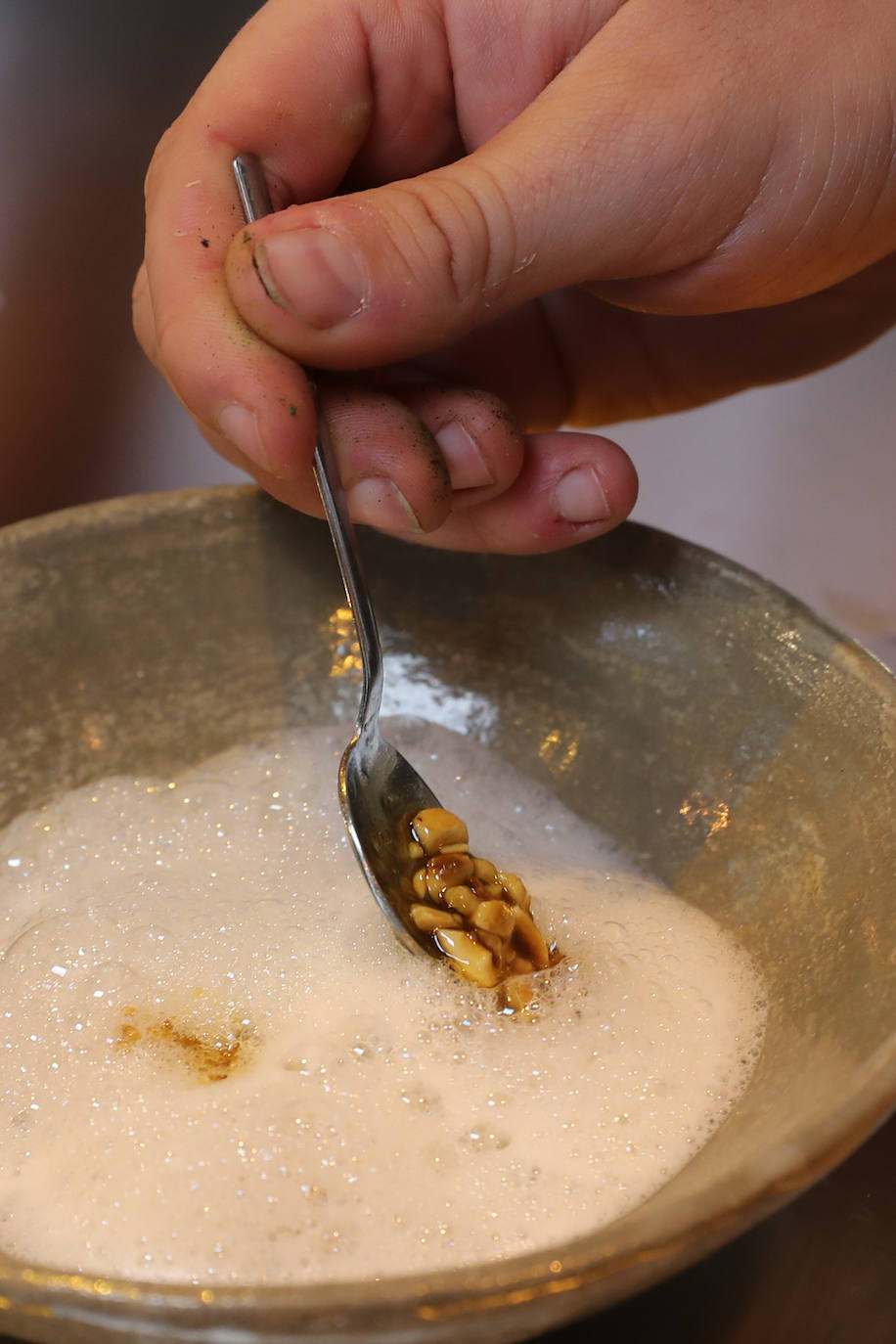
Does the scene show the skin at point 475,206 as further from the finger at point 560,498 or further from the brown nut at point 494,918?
the brown nut at point 494,918

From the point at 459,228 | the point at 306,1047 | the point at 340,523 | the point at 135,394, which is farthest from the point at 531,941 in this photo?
the point at 135,394

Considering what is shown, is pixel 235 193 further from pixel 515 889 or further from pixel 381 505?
pixel 515 889

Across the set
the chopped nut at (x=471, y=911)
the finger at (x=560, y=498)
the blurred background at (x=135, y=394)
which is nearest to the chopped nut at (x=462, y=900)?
the chopped nut at (x=471, y=911)

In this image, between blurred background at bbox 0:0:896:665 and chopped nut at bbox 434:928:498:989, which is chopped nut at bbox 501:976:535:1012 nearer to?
chopped nut at bbox 434:928:498:989

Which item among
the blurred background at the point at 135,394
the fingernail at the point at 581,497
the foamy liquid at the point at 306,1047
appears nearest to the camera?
the foamy liquid at the point at 306,1047

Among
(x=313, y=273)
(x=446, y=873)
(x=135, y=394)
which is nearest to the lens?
(x=313, y=273)

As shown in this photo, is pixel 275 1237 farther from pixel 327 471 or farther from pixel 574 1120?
pixel 327 471

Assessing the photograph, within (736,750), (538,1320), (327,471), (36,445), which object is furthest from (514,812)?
(36,445)
